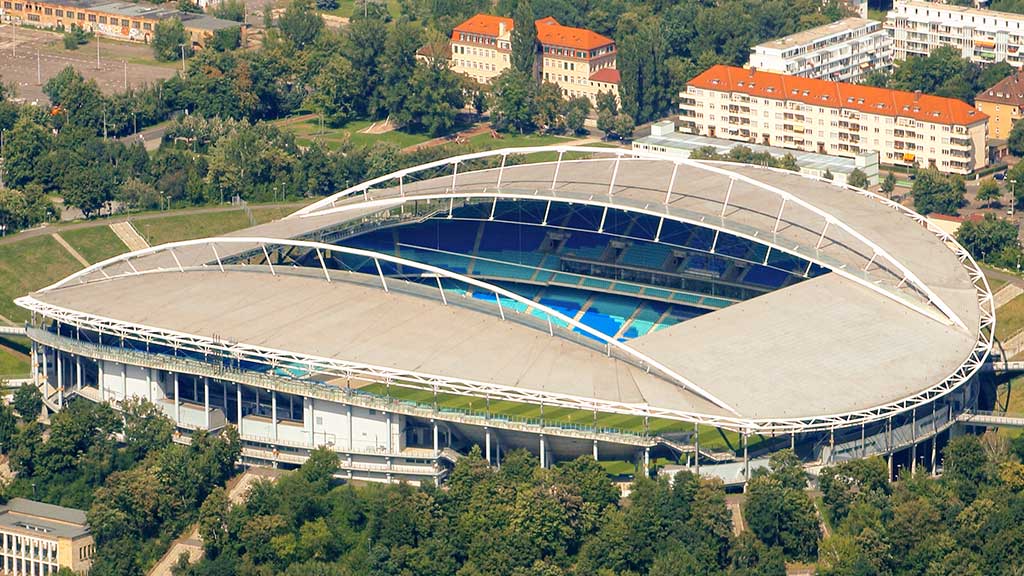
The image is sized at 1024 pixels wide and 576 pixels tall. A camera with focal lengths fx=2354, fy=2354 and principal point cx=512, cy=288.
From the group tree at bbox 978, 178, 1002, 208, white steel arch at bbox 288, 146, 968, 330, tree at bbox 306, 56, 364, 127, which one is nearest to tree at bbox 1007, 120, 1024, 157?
tree at bbox 978, 178, 1002, 208

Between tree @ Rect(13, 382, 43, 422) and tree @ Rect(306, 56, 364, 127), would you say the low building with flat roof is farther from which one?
tree @ Rect(13, 382, 43, 422)

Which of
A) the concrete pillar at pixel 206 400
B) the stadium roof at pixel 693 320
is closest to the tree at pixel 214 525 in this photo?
the concrete pillar at pixel 206 400

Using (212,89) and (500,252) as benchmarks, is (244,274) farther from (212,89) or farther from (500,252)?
(212,89)

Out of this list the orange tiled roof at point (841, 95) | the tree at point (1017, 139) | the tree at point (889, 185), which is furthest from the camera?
the tree at point (1017, 139)

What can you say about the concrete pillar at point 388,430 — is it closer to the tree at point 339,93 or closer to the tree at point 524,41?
the tree at point 339,93

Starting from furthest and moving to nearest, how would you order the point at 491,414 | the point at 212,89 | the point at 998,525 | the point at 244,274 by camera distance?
1. the point at 212,89
2. the point at 244,274
3. the point at 491,414
4. the point at 998,525

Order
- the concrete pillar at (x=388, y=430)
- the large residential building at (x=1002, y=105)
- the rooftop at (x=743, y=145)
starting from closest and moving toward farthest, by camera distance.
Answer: the concrete pillar at (x=388, y=430) < the rooftop at (x=743, y=145) < the large residential building at (x=1002, y=105)

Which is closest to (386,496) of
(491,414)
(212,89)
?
(491,414)
